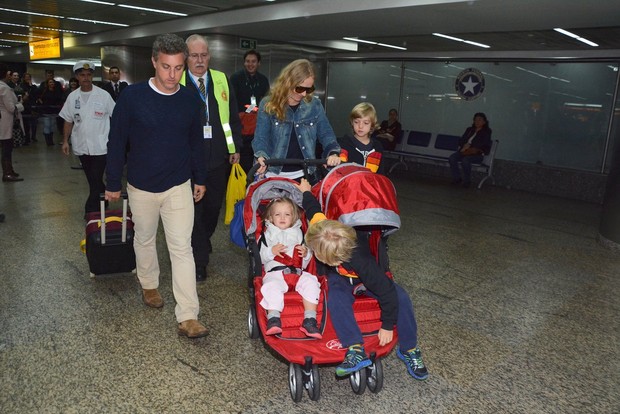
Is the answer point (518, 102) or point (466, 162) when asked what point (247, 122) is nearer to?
point (466, 162)

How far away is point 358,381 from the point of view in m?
2.72

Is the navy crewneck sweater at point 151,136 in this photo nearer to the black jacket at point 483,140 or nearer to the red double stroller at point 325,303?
the red double stroller at point 325,303

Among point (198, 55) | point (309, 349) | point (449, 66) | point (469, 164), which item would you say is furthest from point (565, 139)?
point (309, 349)

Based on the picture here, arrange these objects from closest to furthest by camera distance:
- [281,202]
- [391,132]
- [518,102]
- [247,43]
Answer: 1. [281,202]
2. [518,102]
3. [391,132]
4. [247,43]

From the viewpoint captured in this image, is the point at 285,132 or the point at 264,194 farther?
the point at 285,132

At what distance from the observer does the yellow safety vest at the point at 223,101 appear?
401 centimetres

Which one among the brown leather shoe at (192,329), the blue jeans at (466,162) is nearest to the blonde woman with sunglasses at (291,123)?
the brown leather shoe at (192,329)

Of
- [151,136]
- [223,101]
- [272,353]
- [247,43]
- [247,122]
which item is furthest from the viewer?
[247,43]

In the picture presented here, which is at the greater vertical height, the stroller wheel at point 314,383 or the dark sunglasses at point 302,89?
the dark sunglasses at point 302,89

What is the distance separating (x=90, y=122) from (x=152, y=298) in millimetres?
2421

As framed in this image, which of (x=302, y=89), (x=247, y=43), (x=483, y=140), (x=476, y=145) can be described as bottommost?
(x=476, y=145)

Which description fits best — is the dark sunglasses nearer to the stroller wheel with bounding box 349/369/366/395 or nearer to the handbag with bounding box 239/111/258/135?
the stroller wheel with bounding box 349/369/366/395

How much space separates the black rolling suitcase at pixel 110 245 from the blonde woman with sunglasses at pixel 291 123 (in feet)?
4.13

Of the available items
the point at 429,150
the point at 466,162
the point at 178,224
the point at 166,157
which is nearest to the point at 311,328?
the point at 178,224
